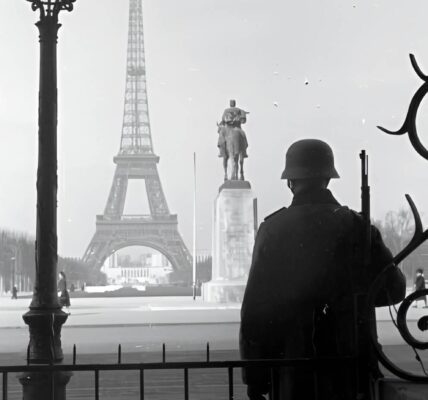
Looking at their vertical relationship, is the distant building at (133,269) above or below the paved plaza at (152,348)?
above

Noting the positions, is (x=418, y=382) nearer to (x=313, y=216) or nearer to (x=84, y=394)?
(x=313, y=216)

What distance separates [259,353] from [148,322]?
17315mm

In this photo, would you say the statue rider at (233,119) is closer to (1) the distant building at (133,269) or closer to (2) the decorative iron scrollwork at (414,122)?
(2) the decorative iron scrollwork at (414,122)

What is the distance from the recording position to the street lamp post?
19.2 feet

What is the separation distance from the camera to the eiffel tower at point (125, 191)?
6381 cm

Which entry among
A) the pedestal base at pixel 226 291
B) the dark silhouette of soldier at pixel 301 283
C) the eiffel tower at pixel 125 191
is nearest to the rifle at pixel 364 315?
the dark silhouette of soldier at pixel 301 283

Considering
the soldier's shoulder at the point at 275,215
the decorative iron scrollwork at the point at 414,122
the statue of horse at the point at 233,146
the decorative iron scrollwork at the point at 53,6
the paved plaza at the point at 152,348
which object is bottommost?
the paved plaza at the point at 152,348

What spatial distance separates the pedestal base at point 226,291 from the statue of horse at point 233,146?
3353 mm

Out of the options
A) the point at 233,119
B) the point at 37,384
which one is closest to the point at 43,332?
the point at 37,384

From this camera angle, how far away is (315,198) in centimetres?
315

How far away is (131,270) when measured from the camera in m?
119

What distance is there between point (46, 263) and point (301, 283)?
3370 mm

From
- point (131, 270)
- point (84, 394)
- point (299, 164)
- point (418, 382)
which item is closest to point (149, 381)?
point (84, 394)

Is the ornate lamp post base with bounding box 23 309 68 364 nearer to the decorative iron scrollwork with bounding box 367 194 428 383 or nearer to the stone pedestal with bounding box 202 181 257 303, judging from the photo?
the decorative iron scrollwork with bounding box 367 194 428 383
